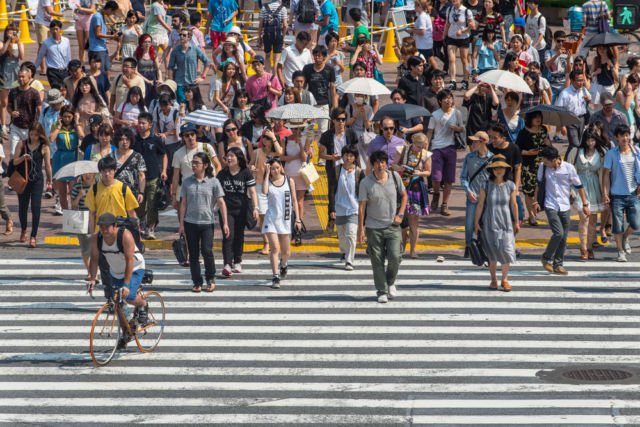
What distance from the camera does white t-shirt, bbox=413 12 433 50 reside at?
2861 centimetres

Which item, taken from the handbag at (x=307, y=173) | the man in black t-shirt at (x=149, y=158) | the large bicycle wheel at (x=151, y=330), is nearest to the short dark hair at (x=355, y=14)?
the handbag at (x=307, y=173)

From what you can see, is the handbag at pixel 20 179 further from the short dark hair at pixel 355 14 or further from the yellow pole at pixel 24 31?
the yellow pole at pixel 24 31

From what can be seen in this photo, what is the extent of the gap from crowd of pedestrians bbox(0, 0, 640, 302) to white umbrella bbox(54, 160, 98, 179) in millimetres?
310

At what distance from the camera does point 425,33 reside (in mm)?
28625

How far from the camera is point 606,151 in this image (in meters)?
19.9

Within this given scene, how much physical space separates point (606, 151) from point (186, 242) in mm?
5975

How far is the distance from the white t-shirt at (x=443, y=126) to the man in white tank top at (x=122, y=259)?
7.15 m

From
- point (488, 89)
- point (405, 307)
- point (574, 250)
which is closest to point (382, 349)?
point (405, 307)

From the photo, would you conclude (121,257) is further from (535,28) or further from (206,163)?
(535,28)

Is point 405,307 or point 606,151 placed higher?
point 606,151

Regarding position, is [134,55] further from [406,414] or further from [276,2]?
[406,414]

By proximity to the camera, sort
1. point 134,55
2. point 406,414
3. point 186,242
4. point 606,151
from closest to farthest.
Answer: point 406,414, point 186,242, point 606,151, point 134,55

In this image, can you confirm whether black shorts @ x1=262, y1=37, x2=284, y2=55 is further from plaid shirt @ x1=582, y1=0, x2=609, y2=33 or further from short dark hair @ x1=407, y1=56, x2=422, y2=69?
plaid shirt @ x1=582, y1=0, x2=609, y2=33

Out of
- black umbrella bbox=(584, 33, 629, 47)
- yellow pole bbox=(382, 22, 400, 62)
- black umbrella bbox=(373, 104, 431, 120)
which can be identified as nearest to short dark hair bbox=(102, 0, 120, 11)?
yellow pole bbox=(382, 22, 400, 62)
